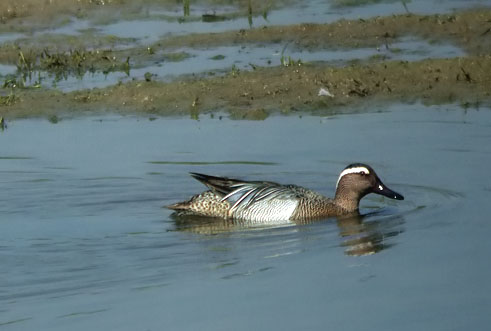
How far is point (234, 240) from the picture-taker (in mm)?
10539

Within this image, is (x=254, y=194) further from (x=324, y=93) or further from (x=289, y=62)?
(x=289, y=62)

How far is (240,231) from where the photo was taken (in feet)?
35.9

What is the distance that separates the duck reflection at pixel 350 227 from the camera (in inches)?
396

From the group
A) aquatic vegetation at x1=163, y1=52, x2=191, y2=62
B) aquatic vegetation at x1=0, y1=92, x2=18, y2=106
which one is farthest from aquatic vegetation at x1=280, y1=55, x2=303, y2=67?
aquatic vegetation at x1=0, y1=92, x2=18, y2=106

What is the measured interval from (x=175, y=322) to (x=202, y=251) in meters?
2.03

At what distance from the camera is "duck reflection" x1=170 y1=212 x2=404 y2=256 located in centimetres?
1006

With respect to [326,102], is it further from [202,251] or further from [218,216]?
[202,251]

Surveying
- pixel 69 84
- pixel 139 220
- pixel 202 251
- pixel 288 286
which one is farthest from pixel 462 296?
pixel 69 84

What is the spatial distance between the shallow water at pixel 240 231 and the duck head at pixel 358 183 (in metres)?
0.19

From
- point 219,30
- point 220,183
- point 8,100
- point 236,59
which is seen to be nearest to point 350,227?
point 220,183

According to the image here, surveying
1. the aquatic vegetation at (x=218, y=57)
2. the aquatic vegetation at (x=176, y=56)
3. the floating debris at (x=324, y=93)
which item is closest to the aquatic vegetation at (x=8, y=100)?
the aquatic vegetation at (x=176, y=56)

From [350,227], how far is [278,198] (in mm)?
800

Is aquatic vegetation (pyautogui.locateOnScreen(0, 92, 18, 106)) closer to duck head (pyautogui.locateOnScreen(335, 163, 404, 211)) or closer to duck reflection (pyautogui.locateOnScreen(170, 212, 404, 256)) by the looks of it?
duck reflection (pyautogui.locateOnScreen(170, 212, 404, 256))

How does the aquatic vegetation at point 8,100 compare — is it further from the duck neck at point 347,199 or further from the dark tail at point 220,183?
the duck neck at point 347,199
